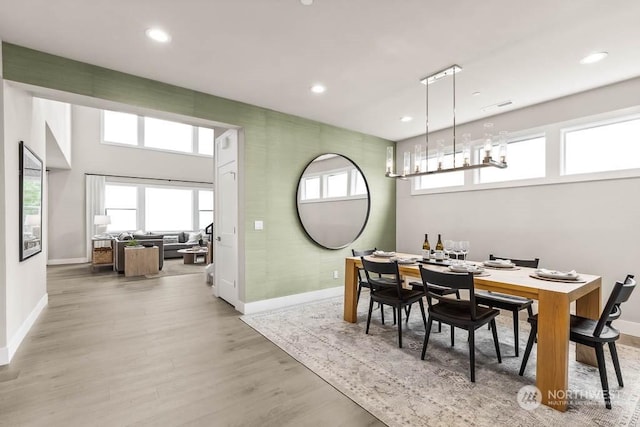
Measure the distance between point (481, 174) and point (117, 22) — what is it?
14.9 feet

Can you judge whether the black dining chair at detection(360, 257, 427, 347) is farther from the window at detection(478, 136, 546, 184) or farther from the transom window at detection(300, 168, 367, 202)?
the window at detection(478, 136, 546, 184)

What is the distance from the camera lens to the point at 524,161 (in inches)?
159

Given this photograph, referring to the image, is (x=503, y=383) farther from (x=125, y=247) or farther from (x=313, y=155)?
(x=125, y=247)

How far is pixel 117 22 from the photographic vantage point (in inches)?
88.4

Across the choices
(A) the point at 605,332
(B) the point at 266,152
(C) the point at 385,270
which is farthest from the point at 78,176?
(A) the point at 605,332

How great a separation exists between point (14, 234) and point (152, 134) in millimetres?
7588

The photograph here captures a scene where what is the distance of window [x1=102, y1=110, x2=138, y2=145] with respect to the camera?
873 cm

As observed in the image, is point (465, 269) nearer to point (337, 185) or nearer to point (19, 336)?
point (337, 185)

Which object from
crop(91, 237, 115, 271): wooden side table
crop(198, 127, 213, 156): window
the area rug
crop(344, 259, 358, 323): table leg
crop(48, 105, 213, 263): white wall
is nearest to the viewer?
the area rug

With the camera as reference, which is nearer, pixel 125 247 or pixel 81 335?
pixel 81 335

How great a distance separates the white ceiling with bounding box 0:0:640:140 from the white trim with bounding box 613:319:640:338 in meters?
2.54

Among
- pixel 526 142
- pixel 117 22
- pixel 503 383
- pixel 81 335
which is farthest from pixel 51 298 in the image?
pixel 526 142

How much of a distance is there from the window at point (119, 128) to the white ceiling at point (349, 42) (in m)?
7.15

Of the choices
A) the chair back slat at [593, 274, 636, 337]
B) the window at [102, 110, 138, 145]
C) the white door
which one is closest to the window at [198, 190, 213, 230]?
the window at [102, 110, 138, 145]
